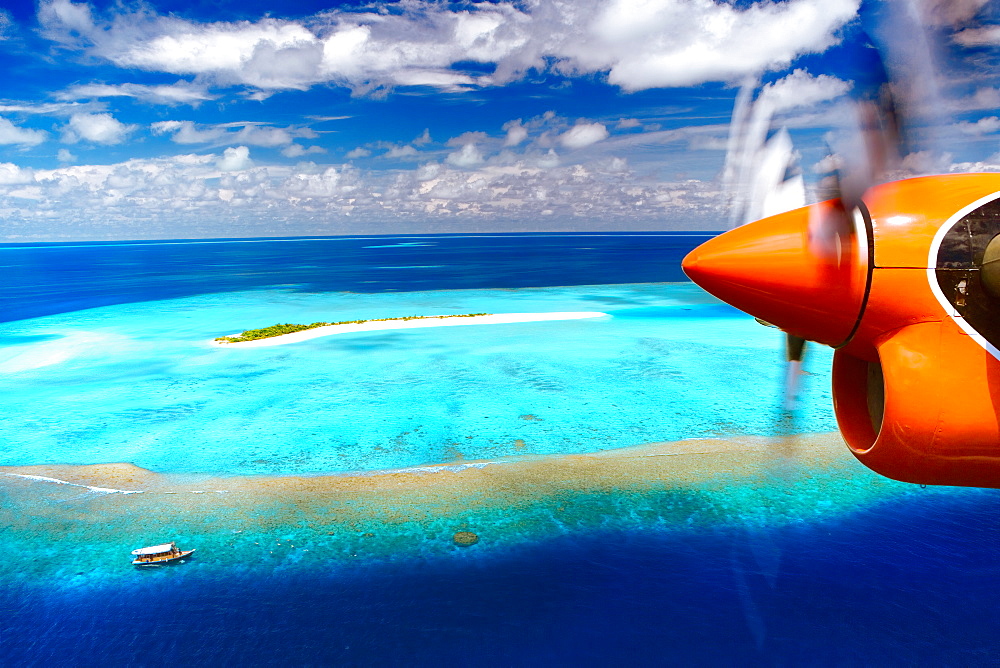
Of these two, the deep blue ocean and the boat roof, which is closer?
the deep blue ocean

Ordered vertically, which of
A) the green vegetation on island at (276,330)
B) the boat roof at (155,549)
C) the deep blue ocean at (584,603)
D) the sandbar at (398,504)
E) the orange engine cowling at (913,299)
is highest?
the orange engine cowling at (913,299)

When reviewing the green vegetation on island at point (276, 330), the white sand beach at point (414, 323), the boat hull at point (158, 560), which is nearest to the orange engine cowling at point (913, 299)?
the boat hull at point (158, 560)

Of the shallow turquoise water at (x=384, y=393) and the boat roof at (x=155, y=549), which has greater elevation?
the boat roof at (x=155, y=549)

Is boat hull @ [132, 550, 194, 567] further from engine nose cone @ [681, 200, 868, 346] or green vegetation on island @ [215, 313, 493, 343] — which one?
green vegetation on island @ [215, 313, 493, 343]

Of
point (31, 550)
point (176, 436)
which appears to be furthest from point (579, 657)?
point (176, 436)

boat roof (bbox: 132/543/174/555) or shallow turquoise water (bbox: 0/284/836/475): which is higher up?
boat roof (bbox: 132/543/174/555)

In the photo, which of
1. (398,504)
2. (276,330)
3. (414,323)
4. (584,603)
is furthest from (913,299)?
(414,323)

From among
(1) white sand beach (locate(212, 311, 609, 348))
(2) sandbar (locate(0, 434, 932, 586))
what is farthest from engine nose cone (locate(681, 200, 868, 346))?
(1) white sand beach (locate(212, 311, 609, 348))

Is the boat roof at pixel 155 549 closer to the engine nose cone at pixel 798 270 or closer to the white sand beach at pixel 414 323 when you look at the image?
the engine nose cone at pixel 798 270

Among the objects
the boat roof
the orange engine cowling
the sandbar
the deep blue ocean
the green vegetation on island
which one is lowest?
the deep blue ocean
